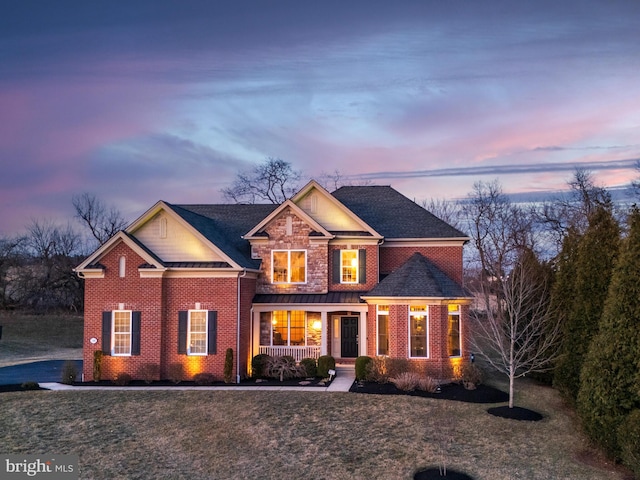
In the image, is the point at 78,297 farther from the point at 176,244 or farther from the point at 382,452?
the point at 382,452

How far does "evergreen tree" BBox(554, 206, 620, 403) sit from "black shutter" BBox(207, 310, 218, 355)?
12.8m

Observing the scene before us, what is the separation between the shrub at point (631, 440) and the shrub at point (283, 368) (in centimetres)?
1295

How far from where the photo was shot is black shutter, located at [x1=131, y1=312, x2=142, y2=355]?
22.0 m

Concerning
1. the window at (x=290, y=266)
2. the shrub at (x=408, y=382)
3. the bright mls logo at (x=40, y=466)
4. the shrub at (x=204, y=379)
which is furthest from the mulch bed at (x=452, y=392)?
the bright mls logo at (x=40, y=466)

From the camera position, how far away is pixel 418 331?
873 inches

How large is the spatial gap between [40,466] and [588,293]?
53.1 ft

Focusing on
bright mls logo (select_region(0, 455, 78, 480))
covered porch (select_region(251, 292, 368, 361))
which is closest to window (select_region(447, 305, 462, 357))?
covered porch (select_region(251, 292, 368, 361))

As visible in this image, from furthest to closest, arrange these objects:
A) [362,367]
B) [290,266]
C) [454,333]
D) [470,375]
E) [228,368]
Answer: [290,266], [454,333], [362,367], [228,368], [470,375]

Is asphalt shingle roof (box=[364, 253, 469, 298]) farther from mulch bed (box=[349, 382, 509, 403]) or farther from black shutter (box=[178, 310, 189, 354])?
black shutter (box=[178, 310, 189, 354])

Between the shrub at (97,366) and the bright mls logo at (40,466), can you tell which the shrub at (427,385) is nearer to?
the bright mls logo at (40,466)

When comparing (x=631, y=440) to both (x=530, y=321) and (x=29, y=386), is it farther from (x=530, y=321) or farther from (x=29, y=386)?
(x=29, y=386)

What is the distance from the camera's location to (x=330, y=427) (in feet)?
51.2

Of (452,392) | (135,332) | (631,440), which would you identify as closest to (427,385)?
(452,392)

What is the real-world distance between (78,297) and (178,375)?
3624 centimetres
